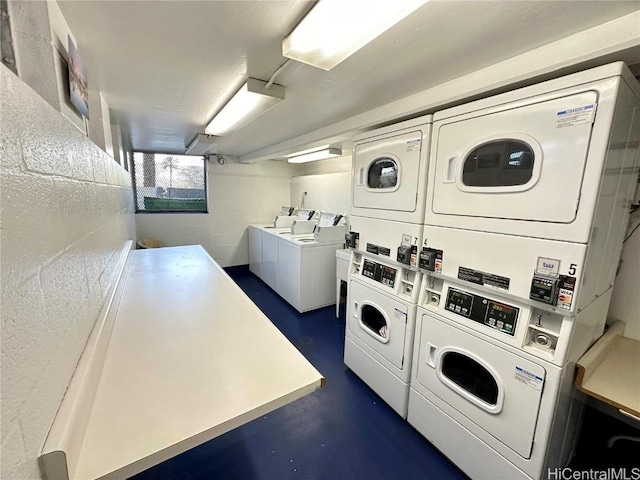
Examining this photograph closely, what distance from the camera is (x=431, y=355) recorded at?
1.66m

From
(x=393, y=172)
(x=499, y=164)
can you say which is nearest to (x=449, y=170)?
(x=499, y=164)

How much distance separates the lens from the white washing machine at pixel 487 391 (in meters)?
1.22

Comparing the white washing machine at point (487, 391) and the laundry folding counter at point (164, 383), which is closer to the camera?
the laundry folding counter at point (164, 383)

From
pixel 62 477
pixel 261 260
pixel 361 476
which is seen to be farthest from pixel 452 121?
pixel 261 260

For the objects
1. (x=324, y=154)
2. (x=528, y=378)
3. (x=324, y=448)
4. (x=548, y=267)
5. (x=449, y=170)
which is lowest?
(x=324, y=448)

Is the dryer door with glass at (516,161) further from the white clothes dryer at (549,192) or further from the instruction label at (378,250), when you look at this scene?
the instruction label at (378,250)

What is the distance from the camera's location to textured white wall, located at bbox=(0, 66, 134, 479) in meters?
0.43

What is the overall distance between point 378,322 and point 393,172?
1.18 meters

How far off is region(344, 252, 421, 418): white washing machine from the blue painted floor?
168 millimetres

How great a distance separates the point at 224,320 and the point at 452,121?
1.62 meters

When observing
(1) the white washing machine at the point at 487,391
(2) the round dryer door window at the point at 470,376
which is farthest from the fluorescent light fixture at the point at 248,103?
(2) the round dryer door window at the point at 470,376

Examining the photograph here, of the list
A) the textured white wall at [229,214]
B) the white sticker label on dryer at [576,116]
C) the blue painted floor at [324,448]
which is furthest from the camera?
the textured white wall at [229,214]

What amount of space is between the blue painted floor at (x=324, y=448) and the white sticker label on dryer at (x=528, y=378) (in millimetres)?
782

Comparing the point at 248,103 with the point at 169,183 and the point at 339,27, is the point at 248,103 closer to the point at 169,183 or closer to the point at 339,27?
the point at 339,27
